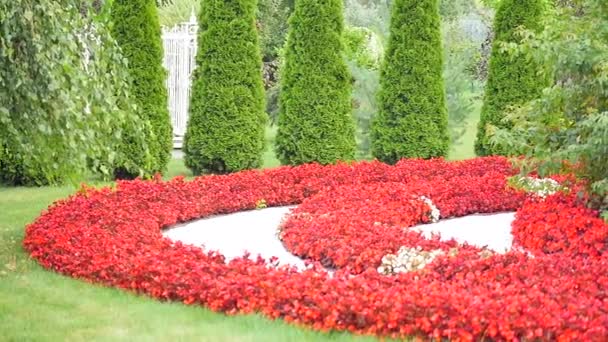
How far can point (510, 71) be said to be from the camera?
14750mm

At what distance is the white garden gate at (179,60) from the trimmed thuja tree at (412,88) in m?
4.91

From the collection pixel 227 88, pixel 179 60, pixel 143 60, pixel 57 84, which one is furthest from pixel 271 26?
pixel 57 84

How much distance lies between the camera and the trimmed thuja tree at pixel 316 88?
1425cm

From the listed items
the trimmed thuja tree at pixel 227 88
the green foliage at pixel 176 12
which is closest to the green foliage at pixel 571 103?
the trimmed thuja tree at pixel 227 88

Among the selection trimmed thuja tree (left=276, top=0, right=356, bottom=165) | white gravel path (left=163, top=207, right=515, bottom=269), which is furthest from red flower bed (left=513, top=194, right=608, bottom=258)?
trimmed thuja tree (left=276, top=0, right=356, bottom=165)

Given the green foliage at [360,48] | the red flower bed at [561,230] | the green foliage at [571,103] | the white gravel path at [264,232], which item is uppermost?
the green foliage at [571,103]

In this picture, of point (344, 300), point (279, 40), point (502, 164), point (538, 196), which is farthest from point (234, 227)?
point (279, 40)

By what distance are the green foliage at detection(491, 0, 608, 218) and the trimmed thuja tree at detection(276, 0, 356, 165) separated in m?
5.47

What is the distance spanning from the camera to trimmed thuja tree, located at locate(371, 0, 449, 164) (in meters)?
14.5

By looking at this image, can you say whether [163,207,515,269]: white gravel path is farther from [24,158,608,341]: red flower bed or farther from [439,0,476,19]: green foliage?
[439,0,476,19]: green foliage

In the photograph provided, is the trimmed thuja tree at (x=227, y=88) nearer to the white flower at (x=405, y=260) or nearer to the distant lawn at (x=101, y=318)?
the distant lawn at (x=101, y=318)

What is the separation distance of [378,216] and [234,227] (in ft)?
5.21

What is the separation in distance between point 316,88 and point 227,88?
4.66 ft

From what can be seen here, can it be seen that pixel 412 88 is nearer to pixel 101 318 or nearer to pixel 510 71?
pixel 510 71
